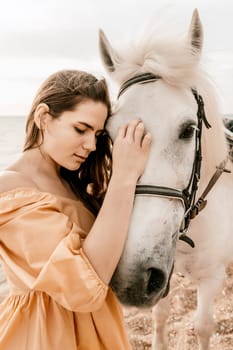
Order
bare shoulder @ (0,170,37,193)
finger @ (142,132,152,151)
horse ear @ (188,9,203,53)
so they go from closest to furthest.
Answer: bare shoulder @ (0,170,37,193)
finger @ (142,132,152,151)
horse ear @ (188,9,203,53)

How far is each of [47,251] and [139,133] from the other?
63 cm

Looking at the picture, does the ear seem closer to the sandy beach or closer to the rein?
the rein

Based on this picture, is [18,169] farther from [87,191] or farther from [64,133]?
[87,191]

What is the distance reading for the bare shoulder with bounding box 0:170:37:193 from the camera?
5.49ft

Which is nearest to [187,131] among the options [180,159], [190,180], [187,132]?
[187,132]

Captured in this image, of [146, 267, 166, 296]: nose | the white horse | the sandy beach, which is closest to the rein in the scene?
the white horse

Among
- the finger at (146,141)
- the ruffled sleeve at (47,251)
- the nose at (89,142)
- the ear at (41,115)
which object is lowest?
the ruffled sleeve at (47,251)

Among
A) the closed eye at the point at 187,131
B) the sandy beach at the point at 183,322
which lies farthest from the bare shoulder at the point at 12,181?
the sandy beach at the point at 183,322

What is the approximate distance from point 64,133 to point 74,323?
81cm

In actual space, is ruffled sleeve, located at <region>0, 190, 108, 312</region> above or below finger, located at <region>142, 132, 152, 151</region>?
below

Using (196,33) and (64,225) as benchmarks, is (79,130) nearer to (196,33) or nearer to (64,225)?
(64,225)

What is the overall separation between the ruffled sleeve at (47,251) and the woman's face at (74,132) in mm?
245

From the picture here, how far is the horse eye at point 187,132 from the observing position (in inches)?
75.1

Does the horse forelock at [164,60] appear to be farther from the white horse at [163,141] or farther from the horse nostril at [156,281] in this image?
the horse nostril at [156,281]
